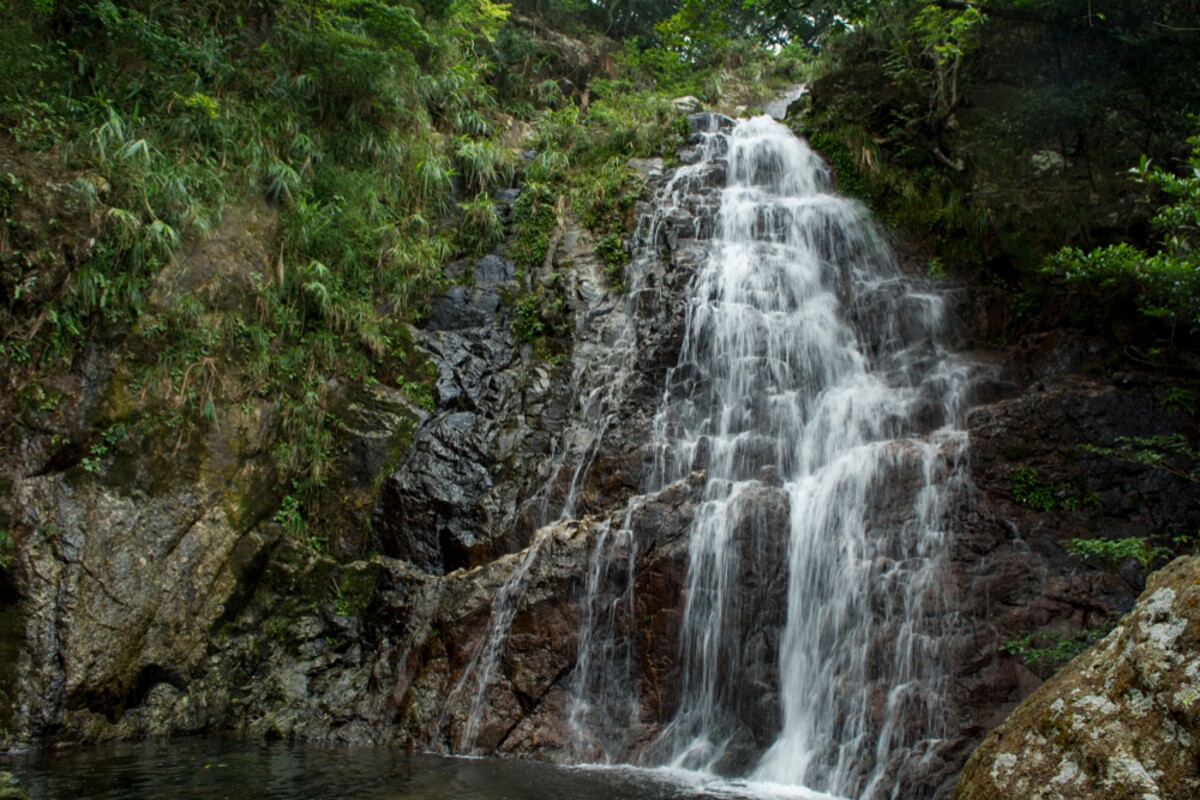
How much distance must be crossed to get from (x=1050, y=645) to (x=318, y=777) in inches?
252

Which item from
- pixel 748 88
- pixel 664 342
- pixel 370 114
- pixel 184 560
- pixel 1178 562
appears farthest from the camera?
pixel 748 88

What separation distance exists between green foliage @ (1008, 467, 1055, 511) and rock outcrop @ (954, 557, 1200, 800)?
463 cm

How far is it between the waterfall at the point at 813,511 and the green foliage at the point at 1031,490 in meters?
0.61

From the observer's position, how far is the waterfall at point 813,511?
686 centimetres

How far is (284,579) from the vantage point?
29.7 ft

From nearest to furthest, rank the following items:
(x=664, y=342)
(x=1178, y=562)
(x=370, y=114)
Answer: (x=1178, y=562), (x=664, y=342), (x=370, y=114)

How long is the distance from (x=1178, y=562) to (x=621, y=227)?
10.7 m

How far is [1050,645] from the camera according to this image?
6609 mm

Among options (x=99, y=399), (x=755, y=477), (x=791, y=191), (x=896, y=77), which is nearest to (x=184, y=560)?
(x=99, y=399)

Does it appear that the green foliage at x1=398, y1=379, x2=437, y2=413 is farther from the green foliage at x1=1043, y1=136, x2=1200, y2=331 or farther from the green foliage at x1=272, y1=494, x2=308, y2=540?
the green foliage at x1=1043, y1=136, x2=1200, y2=331

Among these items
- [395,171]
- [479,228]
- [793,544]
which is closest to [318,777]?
[793,544]

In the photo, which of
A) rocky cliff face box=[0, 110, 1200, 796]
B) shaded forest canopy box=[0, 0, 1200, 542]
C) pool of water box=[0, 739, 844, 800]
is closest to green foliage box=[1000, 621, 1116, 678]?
rocky cliff face box=[0, 110, 1200, 796]

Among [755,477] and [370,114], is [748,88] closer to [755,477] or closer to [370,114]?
[370,114]

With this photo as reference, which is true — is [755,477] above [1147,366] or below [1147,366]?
below
